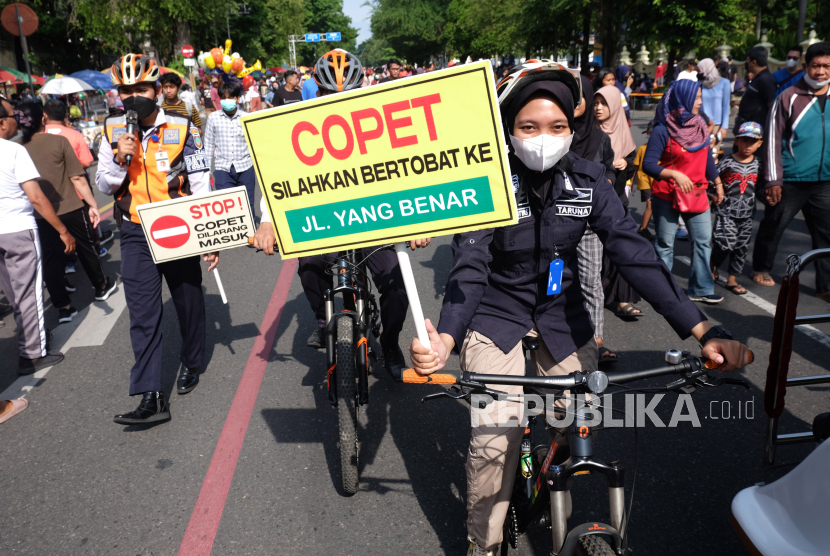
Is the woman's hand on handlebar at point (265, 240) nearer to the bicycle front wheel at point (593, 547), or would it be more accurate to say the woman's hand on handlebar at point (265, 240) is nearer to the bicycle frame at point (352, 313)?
the bicycle frame at point (352, 313)

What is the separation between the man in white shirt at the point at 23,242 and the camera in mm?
4730

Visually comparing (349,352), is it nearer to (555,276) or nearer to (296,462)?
(296,462)

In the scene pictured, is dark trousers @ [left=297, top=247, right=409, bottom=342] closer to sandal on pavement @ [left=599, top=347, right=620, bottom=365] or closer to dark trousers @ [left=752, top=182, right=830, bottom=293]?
sandal on pavement @ [left=599, top=347, right=620, bottom=365]

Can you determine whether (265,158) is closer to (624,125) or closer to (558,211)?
(558,211)

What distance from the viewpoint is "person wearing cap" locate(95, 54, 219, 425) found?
13.2 feet

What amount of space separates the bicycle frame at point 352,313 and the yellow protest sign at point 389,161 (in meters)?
1.39

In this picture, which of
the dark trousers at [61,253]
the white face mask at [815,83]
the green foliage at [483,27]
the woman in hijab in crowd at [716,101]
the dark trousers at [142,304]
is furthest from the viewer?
the green foliage at [483,27]

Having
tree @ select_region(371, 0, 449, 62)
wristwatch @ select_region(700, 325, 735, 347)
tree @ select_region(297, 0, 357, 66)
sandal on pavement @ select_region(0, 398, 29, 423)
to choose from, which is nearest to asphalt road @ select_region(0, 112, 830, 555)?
sandal on pavement @ select_region(0, 398, 29, 423)

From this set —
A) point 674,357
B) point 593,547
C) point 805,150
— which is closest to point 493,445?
point 593,547

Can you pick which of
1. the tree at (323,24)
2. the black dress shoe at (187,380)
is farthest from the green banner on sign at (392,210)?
the tree at (323,24)

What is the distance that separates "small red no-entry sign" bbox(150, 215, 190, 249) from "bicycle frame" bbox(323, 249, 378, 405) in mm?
1033

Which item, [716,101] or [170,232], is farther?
[716,101]

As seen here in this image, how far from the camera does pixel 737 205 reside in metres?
5.93

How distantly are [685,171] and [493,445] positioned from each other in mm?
4098
